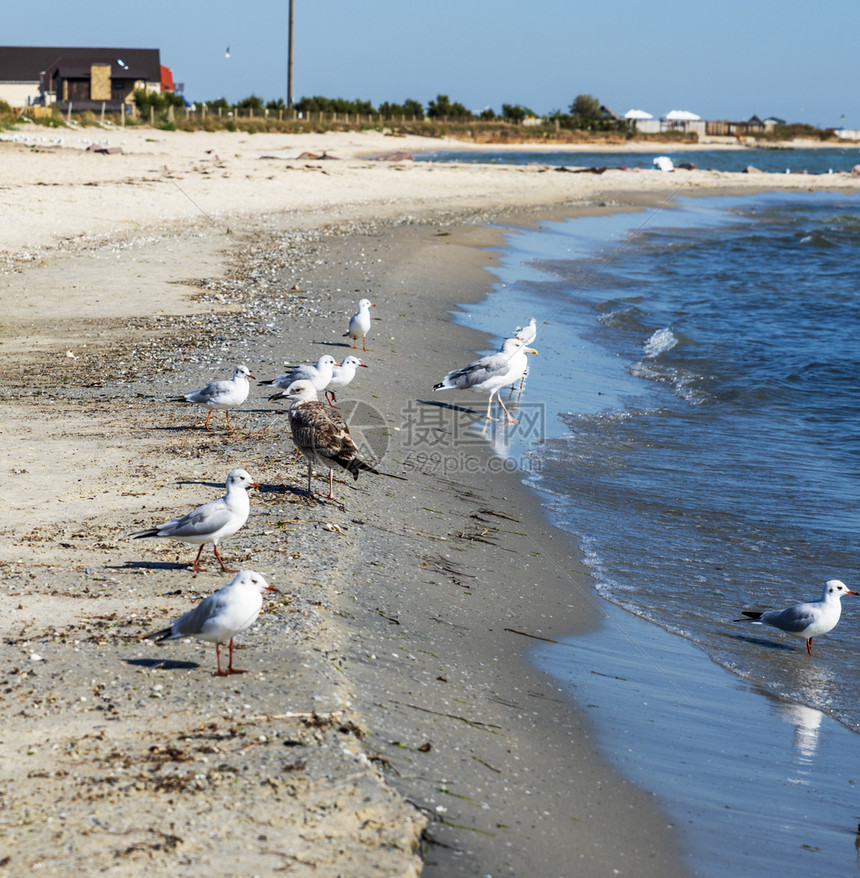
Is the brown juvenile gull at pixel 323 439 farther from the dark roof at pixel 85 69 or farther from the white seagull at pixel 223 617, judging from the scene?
the dark roof at pixel 85 69

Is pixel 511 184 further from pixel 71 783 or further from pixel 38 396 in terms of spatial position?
pixel 71 783

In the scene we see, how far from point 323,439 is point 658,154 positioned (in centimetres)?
8448

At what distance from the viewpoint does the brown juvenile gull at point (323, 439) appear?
24.1 feet

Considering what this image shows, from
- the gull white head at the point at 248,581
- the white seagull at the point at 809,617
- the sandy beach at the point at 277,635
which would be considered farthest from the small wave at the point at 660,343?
the gull white head at the point at 248,581

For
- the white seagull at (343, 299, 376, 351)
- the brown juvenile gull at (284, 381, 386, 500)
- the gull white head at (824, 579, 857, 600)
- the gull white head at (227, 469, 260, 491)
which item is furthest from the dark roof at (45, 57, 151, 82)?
the gull white head at (824, 579, 857, 600)

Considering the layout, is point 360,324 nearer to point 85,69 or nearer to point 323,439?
point 323,439

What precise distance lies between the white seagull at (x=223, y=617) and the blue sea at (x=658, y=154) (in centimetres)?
5342

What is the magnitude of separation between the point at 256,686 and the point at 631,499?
5113 millimetres

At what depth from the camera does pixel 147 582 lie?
5.71 m

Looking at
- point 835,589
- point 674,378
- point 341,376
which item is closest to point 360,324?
point 341,376

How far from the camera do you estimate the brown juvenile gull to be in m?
7.34

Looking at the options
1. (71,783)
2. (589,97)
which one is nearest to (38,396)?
(71,783)

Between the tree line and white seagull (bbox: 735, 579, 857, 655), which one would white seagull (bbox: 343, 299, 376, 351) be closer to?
white seagull (bbox: 735, 579, 857, 655)

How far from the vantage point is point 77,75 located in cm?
7494
